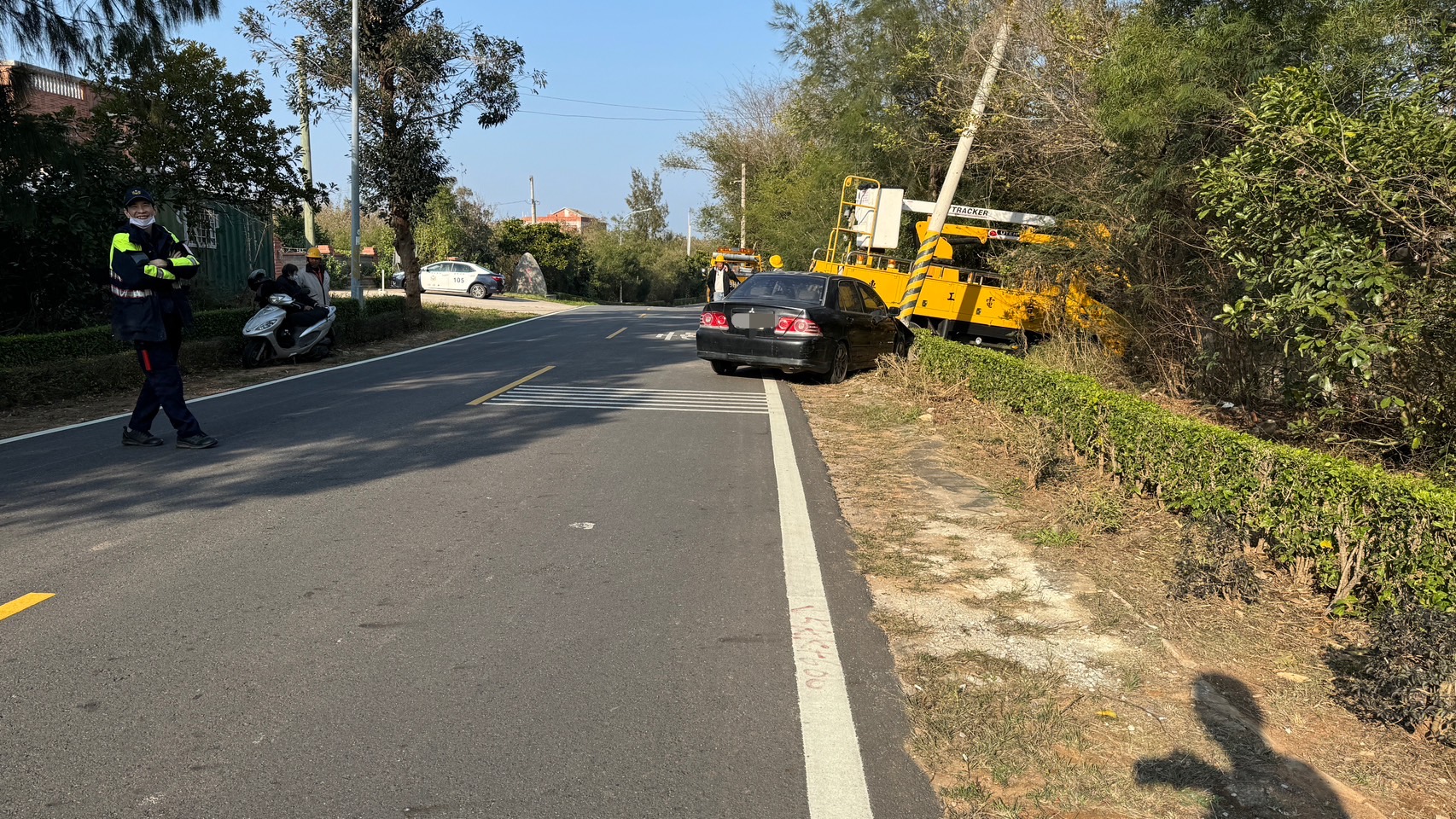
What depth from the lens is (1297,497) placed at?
5129 millimetres

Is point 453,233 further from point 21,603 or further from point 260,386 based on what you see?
point 21,603

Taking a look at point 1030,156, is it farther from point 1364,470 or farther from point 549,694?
point 549,694

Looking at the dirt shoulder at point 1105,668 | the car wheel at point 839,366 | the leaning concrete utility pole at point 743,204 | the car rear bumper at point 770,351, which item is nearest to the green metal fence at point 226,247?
the car rear bumper at point 770,351

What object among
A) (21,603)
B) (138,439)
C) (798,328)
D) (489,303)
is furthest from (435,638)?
(489,303)

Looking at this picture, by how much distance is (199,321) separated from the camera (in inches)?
580

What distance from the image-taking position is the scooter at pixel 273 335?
14.4m

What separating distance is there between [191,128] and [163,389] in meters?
10.1

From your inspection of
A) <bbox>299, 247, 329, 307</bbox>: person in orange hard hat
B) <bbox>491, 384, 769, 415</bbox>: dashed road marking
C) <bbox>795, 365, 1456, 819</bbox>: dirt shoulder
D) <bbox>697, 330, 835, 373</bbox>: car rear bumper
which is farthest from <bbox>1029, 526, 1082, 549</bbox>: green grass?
<bbox>299, 247, 329, 307</bbox>: person in orange hard hat

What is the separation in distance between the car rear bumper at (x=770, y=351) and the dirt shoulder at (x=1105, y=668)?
568 cm

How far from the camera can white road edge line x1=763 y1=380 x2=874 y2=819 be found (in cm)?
329

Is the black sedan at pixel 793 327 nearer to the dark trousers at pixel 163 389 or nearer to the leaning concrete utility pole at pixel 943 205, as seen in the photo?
the leaning concrete utility pole at pixel 943 205

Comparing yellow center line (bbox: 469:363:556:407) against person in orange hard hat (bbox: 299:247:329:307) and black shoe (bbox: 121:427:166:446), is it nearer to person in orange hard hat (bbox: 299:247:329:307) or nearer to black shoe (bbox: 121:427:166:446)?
black shoe (bbox: 121:427:166:446)

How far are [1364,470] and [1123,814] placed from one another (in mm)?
2573

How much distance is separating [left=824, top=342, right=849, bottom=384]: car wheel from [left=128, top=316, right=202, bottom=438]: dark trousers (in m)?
7.70
